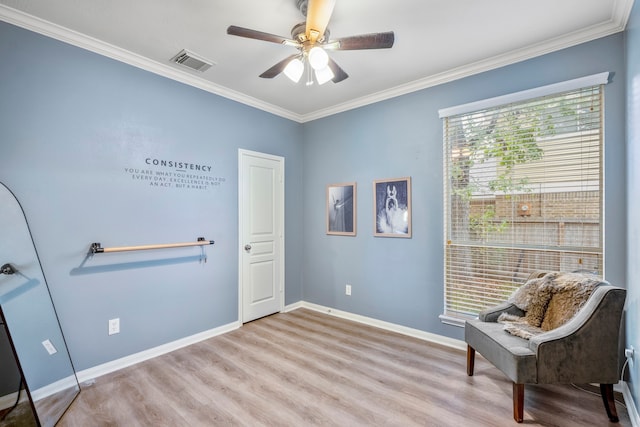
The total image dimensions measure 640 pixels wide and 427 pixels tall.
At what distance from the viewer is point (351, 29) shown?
231cm

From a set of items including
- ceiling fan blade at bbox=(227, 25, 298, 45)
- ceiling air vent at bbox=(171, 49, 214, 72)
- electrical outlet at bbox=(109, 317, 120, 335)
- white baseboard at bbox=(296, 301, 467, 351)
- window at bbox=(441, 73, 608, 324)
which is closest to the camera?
ceiling fan blade at bbox=(227, 25, 298, 45)

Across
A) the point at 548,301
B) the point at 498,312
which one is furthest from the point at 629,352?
the point at 498,312

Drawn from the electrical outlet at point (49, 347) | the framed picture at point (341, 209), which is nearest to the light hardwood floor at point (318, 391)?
the electrical outlet at point (49, 347)

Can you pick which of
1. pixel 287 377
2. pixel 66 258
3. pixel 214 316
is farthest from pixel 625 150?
pixel 66 258

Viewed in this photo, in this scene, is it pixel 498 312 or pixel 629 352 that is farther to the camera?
pixel 498 312

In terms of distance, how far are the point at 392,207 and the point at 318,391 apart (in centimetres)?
204

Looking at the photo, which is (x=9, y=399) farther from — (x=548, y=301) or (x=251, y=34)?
(x=548, y=301)

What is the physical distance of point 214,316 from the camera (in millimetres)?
3336

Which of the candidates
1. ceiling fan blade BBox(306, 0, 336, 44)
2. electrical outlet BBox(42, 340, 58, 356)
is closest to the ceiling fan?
ceiling fan blade BBox(306, 0, 336, 44)

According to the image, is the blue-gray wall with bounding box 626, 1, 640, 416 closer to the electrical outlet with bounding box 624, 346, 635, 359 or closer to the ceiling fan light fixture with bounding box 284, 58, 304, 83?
the electrical outlet with bounding box 624, 346, 635, 359

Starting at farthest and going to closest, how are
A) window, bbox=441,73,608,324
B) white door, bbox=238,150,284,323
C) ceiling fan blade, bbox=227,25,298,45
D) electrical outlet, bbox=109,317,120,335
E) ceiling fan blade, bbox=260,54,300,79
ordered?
white door, bbox=238,150,284,323
electrical outlet, bbox=109,317,120,335
window, bbox=441,73,608,324
ceiling fan blade, bbox=260,54,300,79
ceiling fan blade, bbox=227,25,298,45

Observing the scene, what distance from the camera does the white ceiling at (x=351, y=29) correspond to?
6.81ft

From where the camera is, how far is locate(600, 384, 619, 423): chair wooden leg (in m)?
1.90

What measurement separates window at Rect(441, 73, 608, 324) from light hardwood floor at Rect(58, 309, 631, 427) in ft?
2.54
